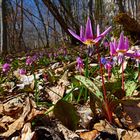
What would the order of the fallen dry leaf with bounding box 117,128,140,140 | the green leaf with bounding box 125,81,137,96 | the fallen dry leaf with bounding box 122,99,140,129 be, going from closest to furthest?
the fallen dry leaf with bounding box 117,128,140,140
the fallen dry leaf with bounding box 122,99,140,129
the green leaf with bounding box 125,81,137,96

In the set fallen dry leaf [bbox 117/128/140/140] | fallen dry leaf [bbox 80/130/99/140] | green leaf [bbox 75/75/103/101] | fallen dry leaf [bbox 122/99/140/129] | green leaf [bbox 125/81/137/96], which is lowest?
fallen dry leaf [bbox 80/130/99/140]

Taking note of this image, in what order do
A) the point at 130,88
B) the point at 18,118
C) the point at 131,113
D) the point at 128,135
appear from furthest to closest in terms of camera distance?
the point at 130,88 < the point at 18,118 < the point at 131,113 < the point at 128,135

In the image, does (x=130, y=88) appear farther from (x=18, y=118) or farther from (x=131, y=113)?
(x=18, y=118)

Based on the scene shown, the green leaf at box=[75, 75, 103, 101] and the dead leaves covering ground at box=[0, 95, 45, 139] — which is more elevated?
the green leaf at box=[75, 75, 103, 101]

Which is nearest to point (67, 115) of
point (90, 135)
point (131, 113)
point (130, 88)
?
point (90, 135)

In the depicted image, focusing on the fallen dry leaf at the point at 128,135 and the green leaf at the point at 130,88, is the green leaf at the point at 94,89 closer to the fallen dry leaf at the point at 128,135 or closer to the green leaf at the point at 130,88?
the fallen dry leaf at the point at 128,135

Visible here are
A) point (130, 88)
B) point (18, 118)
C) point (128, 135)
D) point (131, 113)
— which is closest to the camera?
point (128, 135)

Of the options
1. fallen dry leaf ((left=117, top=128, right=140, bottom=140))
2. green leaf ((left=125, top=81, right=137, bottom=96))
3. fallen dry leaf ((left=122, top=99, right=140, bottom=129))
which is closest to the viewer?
fallen dry leaf ((left=117, top=128, right=140, bottom=140))

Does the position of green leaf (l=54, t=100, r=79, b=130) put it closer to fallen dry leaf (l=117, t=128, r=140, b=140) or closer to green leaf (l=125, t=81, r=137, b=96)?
fallen dry leaf (l=117, t=128, r=140, b=140)

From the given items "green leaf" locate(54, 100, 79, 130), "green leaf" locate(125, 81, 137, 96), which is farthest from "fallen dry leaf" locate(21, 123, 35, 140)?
"green leaf" locate(125, 81, 137, 96)
